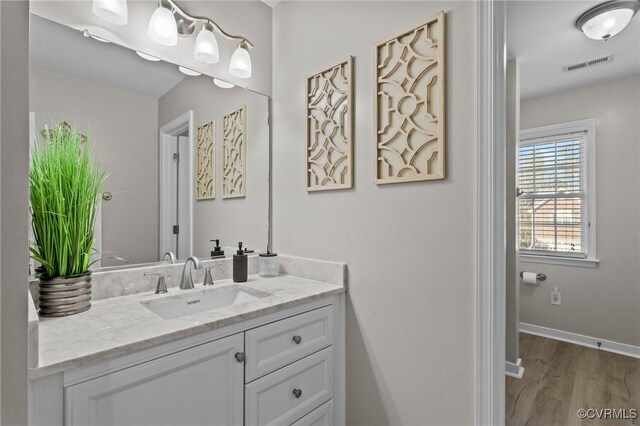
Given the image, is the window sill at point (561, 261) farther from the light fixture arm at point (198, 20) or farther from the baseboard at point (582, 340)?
the light fixture arm at point (198, 20)

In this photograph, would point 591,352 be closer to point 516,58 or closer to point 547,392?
point 547,392

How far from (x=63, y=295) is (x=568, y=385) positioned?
10.3 ft

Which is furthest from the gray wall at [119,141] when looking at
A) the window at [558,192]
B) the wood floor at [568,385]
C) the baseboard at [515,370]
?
the window at [558,192]

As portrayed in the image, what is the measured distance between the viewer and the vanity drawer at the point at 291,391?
4.04 feet

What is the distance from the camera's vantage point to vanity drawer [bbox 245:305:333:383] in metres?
1.23

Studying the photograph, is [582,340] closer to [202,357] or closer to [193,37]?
[202,357]

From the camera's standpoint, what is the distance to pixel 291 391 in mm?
1364

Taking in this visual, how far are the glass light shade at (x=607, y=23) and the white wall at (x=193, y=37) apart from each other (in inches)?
78.3

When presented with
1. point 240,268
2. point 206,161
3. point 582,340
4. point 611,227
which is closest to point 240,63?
point 206,161

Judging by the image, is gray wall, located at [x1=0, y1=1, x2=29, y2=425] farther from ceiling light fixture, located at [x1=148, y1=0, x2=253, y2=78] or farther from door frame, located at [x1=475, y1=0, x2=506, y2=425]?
door frame, located at [x1=475, y1=0, x2=506, y2=425]

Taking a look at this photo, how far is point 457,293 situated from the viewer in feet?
4.08

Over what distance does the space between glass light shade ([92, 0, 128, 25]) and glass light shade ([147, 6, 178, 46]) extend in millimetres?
111

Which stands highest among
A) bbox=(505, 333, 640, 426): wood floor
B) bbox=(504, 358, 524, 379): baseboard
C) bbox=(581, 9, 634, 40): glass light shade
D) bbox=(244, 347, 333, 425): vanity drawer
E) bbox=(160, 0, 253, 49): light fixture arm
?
bbox=(581, 9, 634, 40): glass light shade

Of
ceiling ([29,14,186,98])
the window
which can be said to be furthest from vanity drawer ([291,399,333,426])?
the window
